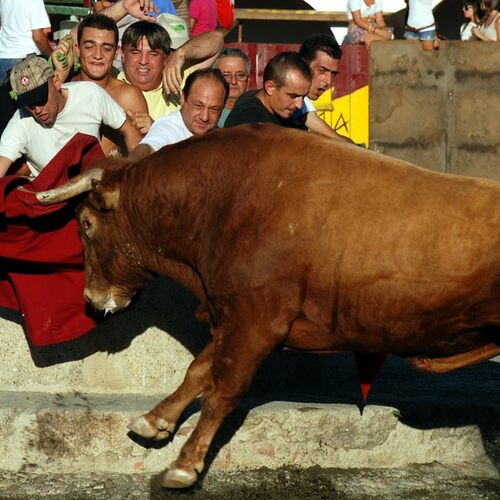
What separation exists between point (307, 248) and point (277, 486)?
55.2 inches

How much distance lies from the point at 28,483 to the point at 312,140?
234cm

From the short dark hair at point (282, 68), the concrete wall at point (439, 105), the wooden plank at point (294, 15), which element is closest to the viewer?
the short dark hair at point (282, 68)

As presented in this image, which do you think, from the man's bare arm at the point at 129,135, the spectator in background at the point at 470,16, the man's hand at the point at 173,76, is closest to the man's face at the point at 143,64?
the man's hand at the point at 173,76

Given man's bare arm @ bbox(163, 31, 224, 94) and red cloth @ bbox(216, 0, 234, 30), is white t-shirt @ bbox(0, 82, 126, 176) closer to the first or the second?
man's bare arm @ bbox(163, 31, 224, 94)

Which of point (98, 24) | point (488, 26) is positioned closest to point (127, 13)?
point (98, 24)

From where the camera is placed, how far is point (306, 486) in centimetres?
659

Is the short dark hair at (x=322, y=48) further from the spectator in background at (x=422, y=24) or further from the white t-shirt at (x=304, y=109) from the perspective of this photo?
the spectator in background at (x=422, y=24)

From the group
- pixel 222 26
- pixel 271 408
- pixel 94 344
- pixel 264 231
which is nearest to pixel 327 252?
pixel 264 231

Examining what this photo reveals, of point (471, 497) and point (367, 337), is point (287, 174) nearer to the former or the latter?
point (367, 337)

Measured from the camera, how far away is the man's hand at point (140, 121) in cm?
775

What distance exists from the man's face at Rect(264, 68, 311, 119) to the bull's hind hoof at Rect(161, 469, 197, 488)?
235cm

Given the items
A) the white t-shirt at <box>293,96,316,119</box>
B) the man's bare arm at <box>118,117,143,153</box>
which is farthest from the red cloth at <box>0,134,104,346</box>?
the white t-shirt at <box>293,96,316,119</box>

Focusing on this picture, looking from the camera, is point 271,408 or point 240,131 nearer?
point 240,131

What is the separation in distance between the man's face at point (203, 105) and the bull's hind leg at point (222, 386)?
1446mm
